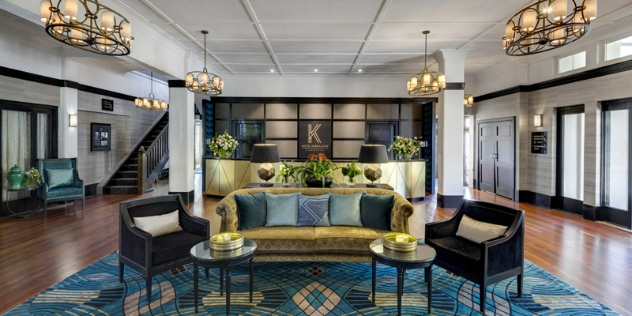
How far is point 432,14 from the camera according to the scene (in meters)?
4.84

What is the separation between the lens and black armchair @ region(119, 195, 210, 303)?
292 centimetres

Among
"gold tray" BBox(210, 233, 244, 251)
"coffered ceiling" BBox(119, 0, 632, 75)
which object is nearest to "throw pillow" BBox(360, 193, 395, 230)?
"gold tray" BBox(210, 233, 244, 251)

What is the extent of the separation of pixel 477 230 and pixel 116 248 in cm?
454

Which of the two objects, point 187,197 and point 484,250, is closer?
point 484,250

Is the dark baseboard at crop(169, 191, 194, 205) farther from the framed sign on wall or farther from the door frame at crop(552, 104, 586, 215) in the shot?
the door frame at crop(552, 104, 586, 215)

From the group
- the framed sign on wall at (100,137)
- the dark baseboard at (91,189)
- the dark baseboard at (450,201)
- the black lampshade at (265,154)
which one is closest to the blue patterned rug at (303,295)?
the black lampshade at (265,154)

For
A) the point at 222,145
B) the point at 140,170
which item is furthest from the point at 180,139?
the point at 140,170

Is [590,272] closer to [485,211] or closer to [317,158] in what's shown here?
[485,211]

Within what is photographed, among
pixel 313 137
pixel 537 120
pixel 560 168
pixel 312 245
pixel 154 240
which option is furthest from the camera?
pixel 313 137

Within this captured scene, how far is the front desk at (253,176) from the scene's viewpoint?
25.5 ft

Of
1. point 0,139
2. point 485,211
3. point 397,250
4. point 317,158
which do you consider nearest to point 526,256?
point 485,211

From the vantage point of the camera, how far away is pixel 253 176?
762cm

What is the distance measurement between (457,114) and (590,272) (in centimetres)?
403

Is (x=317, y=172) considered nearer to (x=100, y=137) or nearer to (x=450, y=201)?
(x=450, y=201)
